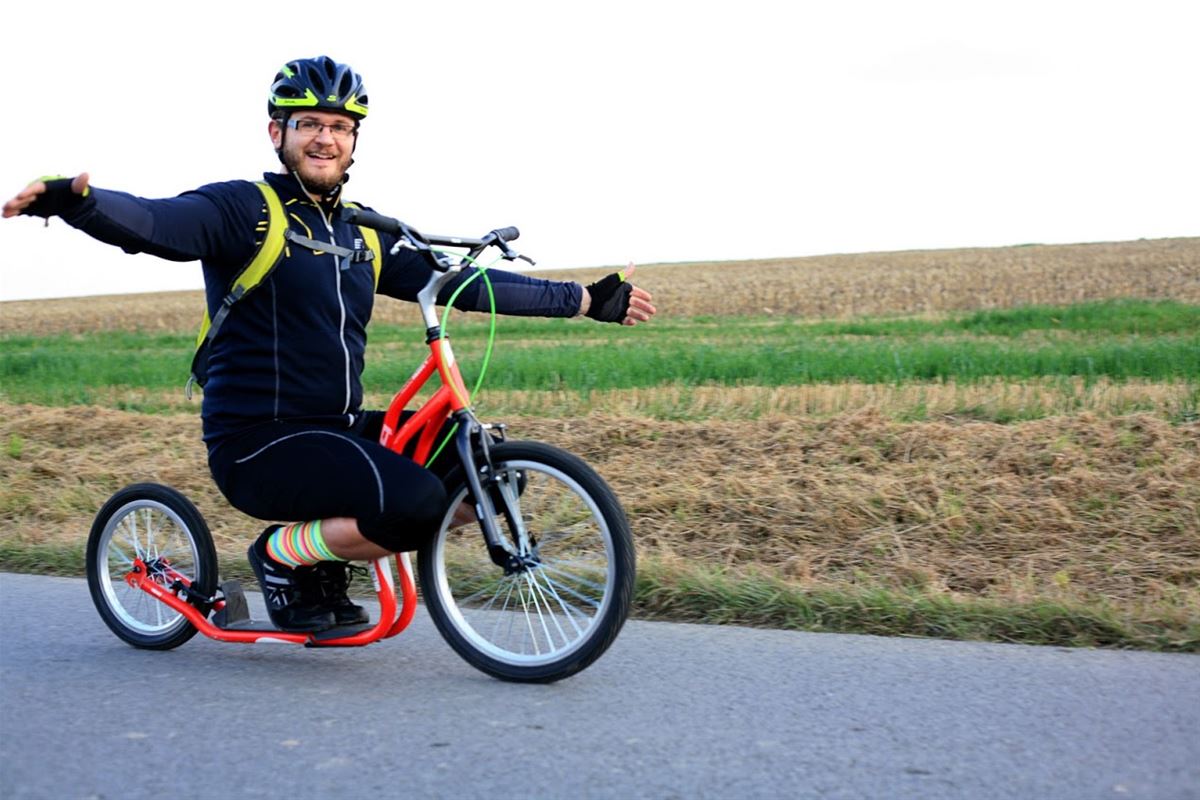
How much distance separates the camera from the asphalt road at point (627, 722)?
3236 mm

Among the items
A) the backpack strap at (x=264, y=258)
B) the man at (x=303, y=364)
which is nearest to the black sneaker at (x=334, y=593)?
the man at (x=303, y=364)

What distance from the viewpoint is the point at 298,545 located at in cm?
437

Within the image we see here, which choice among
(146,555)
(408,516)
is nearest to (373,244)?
(408,516)

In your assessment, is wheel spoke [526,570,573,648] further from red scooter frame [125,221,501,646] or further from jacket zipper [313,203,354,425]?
jacket zipper [313,203,354,425]

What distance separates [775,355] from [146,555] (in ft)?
34.1

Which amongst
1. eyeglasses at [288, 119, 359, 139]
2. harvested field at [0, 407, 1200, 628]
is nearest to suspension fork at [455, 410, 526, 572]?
eyeglasses at [288, 119, 359, 139]

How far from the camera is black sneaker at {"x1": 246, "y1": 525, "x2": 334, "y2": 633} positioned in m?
4.45

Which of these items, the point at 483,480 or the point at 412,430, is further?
the point at 412,430

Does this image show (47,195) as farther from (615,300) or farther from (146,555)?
(615,300)

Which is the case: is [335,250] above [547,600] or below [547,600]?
above

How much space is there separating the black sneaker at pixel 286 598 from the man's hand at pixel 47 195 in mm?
1310

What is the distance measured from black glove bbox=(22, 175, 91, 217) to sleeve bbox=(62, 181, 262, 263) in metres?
0.02

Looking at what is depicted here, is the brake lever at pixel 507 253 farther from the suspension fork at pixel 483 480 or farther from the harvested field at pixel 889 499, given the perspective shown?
the harvested field at pixel 889 499

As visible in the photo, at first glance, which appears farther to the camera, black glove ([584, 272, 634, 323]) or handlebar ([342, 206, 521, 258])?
black glove ([584, 272, 634, 323])
